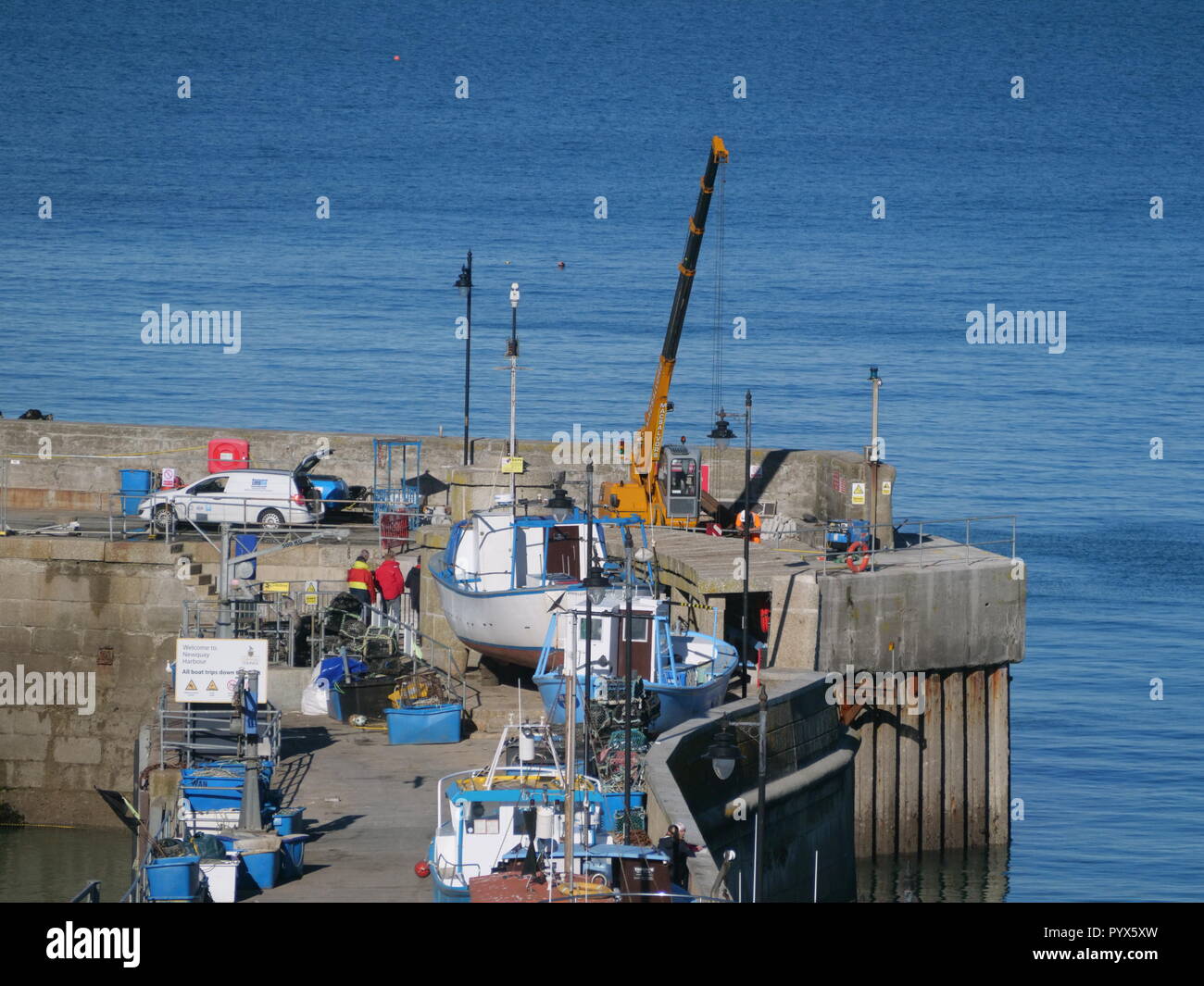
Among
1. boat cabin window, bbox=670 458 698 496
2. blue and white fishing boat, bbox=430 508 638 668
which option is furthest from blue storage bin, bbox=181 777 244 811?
boat cabin window, bbox=670 458 698 496

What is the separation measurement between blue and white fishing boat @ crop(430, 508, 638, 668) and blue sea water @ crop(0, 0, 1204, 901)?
1107cm

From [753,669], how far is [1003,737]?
530 centimetres

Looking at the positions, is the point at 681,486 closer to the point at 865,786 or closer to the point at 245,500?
the point at 865,786

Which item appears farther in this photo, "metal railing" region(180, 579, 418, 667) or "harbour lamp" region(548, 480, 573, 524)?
"harbour lamp" region(548, 480, 573, 524)

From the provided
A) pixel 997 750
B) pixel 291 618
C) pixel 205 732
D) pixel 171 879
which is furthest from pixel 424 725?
pixel 997 750

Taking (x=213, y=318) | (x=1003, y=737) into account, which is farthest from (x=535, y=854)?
(x=213, y=318)

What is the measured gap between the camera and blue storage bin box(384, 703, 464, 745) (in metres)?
29.8

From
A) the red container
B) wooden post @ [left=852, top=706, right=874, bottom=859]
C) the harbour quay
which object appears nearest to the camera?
the harbour quay

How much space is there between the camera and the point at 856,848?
108 ft

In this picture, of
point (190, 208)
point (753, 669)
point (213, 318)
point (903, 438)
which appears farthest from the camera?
point (190, 208)

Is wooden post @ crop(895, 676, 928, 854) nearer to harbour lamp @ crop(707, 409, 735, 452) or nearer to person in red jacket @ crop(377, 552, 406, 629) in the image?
harbour lamp @ crop(707, 409, 735, 452)

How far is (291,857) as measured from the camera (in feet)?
76.5

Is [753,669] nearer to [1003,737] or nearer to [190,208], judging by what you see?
[1003,737]
